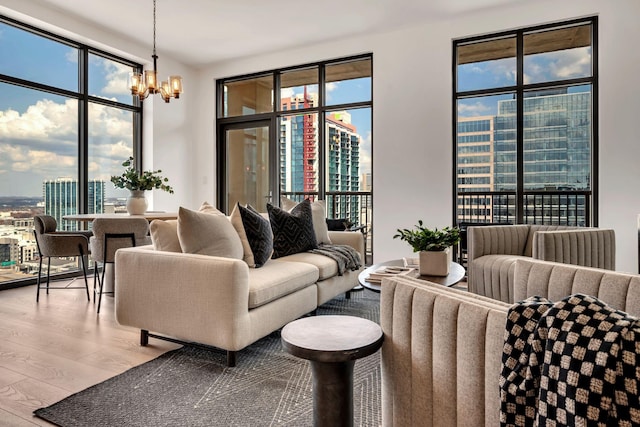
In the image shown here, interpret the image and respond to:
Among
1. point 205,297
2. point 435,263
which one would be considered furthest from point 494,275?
point 205,297

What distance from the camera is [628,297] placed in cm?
108

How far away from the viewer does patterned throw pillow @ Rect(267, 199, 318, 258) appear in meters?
3.39

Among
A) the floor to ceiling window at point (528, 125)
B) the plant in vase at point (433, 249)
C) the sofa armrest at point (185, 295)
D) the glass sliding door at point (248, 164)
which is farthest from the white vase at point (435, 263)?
the glass sliding door at point (248, 164)

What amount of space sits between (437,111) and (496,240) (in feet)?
6.28

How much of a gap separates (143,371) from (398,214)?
11.4ft

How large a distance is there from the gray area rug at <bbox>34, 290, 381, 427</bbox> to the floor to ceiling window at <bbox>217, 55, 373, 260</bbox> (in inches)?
134

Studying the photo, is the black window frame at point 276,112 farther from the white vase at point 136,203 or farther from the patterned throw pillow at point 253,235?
the patterned throw pillow at point 253,235

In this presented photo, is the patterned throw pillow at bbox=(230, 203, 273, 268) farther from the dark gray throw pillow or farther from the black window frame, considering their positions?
the black window frame

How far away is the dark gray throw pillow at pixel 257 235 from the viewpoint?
2.89 meters

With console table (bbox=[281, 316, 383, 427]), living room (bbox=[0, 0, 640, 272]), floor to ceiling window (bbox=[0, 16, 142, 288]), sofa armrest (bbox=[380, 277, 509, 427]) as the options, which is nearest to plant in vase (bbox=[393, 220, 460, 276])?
console table (bbox=[281, 316, 383, 427])

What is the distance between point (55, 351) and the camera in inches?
98.6

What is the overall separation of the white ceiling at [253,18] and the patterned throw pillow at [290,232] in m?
2.33

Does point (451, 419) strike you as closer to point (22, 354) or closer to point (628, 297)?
point (628, 297)

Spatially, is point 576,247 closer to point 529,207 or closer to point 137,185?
point 529,207
